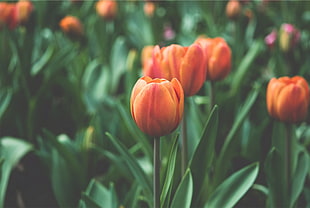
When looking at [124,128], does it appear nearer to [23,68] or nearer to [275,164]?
[23,68]

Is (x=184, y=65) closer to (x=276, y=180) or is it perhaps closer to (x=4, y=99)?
(x=276, y=180)

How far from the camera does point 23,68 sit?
1573mm

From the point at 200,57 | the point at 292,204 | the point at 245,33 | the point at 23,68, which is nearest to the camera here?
the point at 200,57

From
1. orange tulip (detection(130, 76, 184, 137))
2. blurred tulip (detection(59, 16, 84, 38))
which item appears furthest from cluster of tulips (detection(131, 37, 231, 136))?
blurred tulip (detection(59, 16, 84, 38))

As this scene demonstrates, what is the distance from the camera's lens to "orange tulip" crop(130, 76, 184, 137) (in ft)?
2.38

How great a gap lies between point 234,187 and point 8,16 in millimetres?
1157

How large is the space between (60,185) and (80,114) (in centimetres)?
41

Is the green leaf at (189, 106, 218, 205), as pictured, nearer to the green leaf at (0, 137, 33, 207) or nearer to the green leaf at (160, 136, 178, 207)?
the green leaf at (160, 136, 178, 207)

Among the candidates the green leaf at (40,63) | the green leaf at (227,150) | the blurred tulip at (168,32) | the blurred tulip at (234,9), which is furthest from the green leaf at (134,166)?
the blurred tulip at (168,32)

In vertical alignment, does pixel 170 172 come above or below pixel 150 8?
below

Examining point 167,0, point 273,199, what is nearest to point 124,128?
point 273,199

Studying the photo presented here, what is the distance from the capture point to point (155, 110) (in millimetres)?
731

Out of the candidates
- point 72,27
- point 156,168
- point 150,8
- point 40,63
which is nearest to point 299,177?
point 156,168

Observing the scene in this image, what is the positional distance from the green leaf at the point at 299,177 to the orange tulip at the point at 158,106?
0.44m
